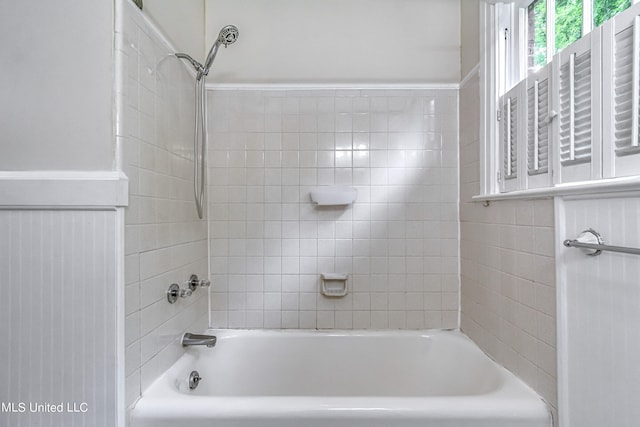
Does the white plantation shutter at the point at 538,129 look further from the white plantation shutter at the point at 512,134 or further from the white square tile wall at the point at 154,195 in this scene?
the white square tile wall at the point at 154,195

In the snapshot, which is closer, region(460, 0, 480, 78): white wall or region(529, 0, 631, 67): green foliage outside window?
region(529, 0, 631, 67): green foliage outside window

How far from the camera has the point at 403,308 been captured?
187 cm

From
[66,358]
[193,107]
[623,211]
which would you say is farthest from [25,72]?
[623,211]

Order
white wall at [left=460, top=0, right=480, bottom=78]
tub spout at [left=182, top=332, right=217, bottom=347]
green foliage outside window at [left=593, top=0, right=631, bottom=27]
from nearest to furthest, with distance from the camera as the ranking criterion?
1. green foliage outside window at [left=593, top=0, right=631, bottom=27]
2. tub spout at [left=182, top=332, right=217, bottom=347]
3. white wall at [left=460, top=0, right=480, bottom=78]

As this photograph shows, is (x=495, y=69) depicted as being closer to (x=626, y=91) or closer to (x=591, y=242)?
(x=626, y=91)

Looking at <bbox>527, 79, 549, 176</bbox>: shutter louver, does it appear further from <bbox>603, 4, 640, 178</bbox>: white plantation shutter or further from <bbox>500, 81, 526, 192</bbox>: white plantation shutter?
<bbox>603, 4, 640, 178</bbox>: white plantation shutter

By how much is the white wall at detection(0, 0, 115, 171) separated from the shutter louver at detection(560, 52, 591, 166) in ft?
4.74

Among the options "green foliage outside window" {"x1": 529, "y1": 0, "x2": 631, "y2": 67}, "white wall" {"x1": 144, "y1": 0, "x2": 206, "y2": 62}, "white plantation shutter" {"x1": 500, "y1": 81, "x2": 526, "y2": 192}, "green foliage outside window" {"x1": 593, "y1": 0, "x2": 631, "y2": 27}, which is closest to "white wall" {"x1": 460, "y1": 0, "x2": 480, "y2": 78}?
"green foliage outside window" {"x1": 529, "y1": 0, "x2": 631, "y2": 67}

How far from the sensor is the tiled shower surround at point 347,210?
1873mm

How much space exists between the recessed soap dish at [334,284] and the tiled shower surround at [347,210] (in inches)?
1.7

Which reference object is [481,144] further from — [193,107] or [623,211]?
[193,107]

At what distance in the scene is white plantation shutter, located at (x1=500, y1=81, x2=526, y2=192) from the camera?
1275mm

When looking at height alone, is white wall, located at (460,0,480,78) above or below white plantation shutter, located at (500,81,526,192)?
above

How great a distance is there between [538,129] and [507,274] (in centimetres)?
58
